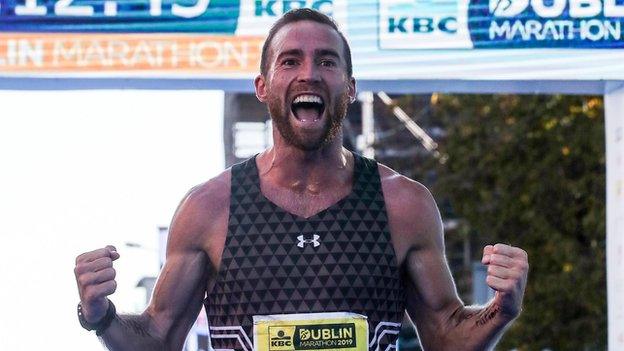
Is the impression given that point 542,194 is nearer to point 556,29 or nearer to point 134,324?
point 556,29

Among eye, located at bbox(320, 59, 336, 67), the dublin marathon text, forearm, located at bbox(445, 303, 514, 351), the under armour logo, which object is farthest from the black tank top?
the dublin marathon text

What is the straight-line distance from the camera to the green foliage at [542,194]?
20312 mm

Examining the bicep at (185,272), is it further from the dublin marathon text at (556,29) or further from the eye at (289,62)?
the dublin marathon text at (556,29)

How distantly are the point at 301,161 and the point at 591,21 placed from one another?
421cm

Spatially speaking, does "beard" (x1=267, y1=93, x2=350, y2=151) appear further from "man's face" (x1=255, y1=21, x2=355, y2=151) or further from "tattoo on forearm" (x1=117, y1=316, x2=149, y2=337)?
"tattoo on forearm" (x1=117, y1=316, x2=149, y2=337)

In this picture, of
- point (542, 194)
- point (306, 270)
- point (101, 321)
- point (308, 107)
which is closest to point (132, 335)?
point (101, 321)

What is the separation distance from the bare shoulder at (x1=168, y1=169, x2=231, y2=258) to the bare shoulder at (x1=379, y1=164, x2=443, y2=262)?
45 centimetres

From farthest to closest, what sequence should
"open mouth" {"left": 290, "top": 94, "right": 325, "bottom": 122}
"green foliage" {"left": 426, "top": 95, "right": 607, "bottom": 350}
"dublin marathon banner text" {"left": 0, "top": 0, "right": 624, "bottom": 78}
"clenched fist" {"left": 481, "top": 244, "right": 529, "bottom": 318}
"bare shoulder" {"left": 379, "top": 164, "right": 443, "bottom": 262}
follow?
"green foliage" {"left": 426, "top": 95, "right": 607, "bottom": 350} < "dublin marathon banner text" {"left": 0, "top": 0, "right": 624, "bottom": 78} < "bare shoulder" {"left": 379, "top": 164, "right": 443, "bottom": 262} < "open mouth" {"left": 290, "top": 94, "right": 325, "bottom": 122} < "clenched fist" {"left": 481, "top": 244, "right": 529, "bottom": 318}

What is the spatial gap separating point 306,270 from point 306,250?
0.18ft

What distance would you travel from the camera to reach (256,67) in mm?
7785

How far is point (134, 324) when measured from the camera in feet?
12.8

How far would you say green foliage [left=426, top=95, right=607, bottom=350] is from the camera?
66.6 ft

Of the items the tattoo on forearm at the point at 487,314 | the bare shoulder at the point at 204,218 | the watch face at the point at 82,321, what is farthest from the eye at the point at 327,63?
the watch face at the point at 82,321

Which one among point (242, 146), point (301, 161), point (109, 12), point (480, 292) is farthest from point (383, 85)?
point (242, 146)
